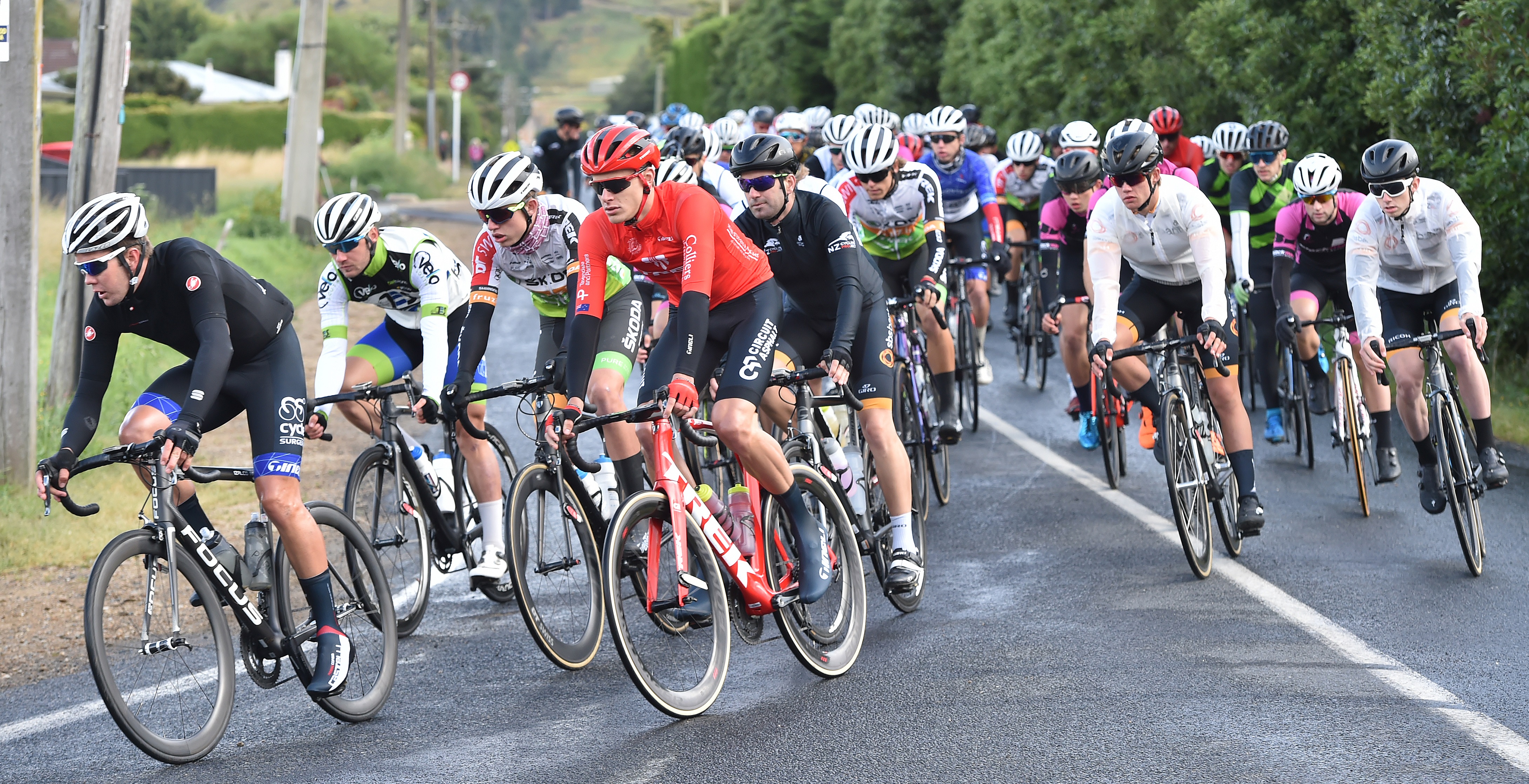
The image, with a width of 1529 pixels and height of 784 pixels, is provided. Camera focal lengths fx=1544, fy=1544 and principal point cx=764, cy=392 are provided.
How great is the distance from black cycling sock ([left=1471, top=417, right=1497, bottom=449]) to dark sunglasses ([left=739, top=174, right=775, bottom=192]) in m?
3.82

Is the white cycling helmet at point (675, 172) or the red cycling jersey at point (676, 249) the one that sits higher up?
the white cycling helmet at point (675, 172)

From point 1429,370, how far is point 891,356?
9.37 ft

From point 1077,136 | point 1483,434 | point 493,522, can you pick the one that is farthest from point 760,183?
point 1077,136

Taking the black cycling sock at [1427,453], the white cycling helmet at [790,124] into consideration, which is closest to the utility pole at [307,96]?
the white cycling helmet at [790,124]

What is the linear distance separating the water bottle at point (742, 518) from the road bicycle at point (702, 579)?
2 cm

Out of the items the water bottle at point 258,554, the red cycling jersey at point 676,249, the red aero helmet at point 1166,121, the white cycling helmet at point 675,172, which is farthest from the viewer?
the red aero helmet at point 1166,121

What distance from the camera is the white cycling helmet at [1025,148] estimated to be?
1408 centimetres

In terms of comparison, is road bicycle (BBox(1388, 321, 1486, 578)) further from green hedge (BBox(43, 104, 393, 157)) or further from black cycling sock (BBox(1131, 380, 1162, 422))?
green hedge (BBox(43, 104, 393, 157))

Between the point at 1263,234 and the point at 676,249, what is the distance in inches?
268

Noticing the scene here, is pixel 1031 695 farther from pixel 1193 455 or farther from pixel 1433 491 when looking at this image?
pixel 1433 491

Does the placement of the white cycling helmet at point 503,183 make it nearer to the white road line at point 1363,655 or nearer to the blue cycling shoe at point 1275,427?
the white road line at point 1363,655

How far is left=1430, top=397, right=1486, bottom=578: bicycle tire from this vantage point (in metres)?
7.41

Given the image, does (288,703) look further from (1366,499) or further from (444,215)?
(444,215)

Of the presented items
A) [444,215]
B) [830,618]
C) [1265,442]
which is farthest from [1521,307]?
[444,215]
